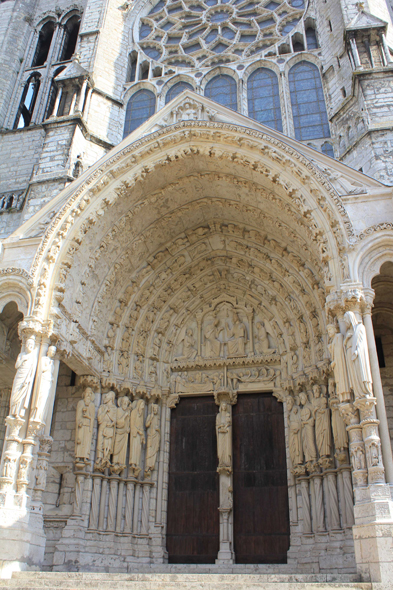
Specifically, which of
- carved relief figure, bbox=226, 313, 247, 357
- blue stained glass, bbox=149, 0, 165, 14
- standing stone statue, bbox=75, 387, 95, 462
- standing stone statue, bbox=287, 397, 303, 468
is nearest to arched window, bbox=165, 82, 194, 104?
blue stained glass, bbox=149, 0, 165, 14

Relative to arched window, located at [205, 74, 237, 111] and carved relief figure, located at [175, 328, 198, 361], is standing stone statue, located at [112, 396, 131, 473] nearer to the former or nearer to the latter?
carved relief figure, located at [175, 328, 198, 361]

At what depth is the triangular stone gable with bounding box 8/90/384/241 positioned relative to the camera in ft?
25.9

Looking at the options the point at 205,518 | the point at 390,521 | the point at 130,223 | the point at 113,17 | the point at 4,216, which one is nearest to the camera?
the point at 390,521

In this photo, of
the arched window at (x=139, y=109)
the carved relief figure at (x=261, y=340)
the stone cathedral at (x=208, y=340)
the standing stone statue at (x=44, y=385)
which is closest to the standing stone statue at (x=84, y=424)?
the stone cathedral at (x=208, y=340)

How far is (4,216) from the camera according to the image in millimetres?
11594

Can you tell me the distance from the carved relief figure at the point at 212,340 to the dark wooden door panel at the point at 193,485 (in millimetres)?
895

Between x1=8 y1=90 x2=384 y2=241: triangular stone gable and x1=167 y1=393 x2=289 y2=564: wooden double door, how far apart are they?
4.10 m

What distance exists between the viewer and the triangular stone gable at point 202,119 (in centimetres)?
789

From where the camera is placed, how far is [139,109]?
43.7 feet

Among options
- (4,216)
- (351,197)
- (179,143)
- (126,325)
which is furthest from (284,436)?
(4,216)

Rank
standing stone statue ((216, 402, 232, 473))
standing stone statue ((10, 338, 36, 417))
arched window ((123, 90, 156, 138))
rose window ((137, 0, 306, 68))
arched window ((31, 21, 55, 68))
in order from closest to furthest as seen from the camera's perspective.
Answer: standing stone statue ((10, 338, 36, 417)), standing stone statue ((216, 402, 232, 473)), arched window ((123, 90, 156, 138)), rose window ((137, 0, 306, 68)), arched window ((31, 21, 55, 68))

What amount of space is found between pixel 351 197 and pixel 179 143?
3.16 m

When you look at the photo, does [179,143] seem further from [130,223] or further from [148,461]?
[148,461]

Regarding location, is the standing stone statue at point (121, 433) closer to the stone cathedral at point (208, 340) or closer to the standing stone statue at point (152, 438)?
the stone cathedral at point (208, 340)
